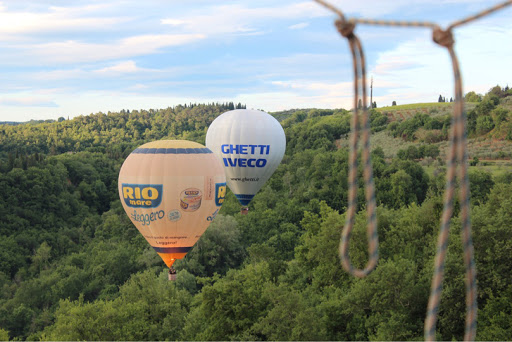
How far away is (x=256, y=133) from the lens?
32.2 m

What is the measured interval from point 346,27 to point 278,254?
5186 cm

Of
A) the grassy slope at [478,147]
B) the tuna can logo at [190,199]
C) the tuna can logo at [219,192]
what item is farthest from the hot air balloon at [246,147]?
the grassy slope at [478,147]

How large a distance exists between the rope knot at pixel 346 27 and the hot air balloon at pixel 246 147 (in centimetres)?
2646

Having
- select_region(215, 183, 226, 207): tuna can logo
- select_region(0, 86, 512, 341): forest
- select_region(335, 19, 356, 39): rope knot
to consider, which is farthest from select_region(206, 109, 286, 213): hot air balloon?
select_region(335, 19, 356, 39): rope knot

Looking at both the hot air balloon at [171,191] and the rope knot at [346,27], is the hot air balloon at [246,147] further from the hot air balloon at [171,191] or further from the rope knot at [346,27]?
the rope knot at [346,27]

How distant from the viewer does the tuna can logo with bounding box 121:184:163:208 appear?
23750mm

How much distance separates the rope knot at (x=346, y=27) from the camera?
5465 mm

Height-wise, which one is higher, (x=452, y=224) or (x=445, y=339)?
(x=452, y=224)

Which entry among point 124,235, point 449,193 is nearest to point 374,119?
point 124,235

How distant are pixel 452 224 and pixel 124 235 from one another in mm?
48548

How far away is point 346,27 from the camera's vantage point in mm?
5469

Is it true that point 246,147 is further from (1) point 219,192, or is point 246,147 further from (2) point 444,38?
(2) point 444,38

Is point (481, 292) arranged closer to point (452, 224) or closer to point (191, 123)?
point (452, 224)

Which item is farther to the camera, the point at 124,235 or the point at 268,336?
the point at 124,235
